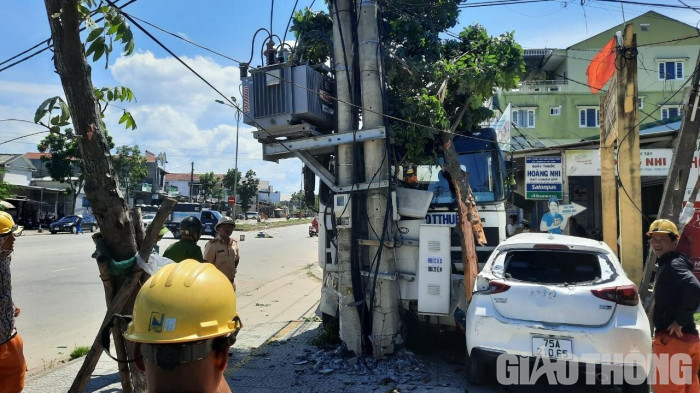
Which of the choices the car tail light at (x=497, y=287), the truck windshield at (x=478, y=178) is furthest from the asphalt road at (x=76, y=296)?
the car tail light at (x=497, y=287)

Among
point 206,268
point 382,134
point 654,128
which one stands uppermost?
point 654,128

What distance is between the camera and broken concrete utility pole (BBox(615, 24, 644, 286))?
24.1 feet

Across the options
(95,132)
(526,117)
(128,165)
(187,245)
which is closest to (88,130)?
(95,132)

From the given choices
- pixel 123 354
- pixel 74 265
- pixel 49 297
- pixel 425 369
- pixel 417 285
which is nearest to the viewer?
pixel 123 354

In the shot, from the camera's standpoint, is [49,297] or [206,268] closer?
[206,268]

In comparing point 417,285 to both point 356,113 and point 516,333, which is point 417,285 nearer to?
point 516,333

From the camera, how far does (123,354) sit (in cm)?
264

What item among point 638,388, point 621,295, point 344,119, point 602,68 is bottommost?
point 638,388

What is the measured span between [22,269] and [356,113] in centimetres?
1247

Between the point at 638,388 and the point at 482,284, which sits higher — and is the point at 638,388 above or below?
below

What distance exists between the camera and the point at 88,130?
2580mm

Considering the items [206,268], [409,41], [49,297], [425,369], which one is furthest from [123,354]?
[49,297]

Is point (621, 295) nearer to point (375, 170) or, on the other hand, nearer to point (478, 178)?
point (375, 170)

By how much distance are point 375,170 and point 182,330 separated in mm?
4206
